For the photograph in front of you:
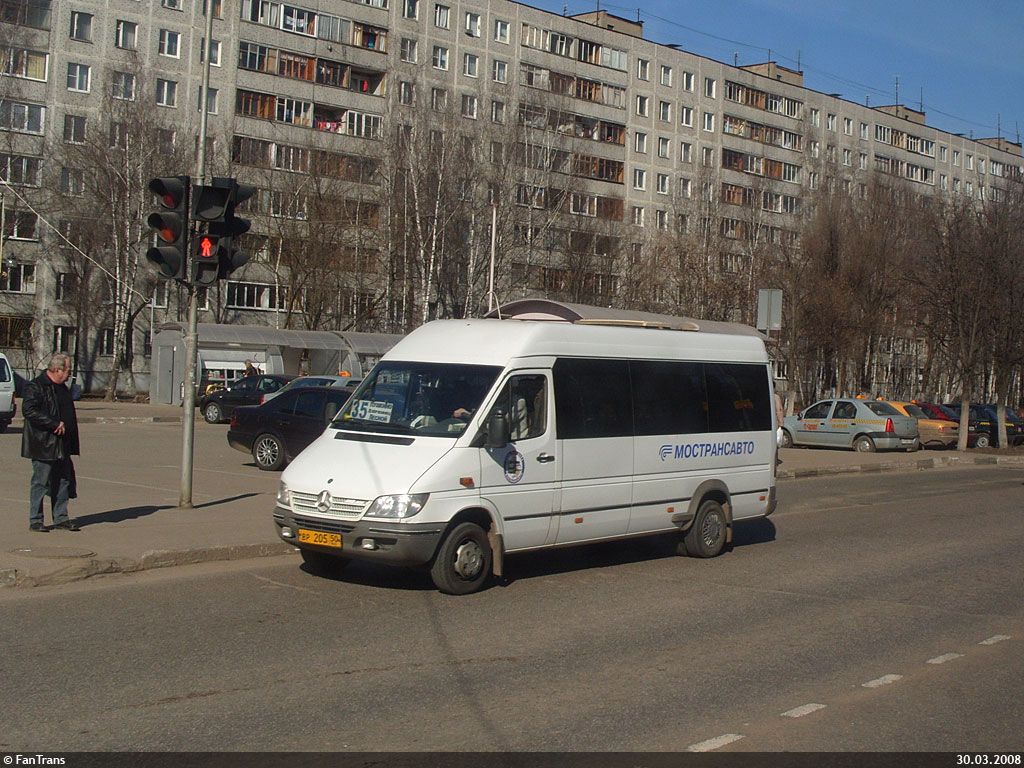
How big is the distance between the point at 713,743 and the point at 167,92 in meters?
56.2

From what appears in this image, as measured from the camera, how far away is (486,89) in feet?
204

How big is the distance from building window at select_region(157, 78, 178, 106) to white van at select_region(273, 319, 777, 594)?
49617 mm

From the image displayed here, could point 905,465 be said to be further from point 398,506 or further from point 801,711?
point 801,711

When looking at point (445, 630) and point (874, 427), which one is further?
point (874, 427)

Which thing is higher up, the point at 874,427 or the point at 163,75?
the point at 163,75

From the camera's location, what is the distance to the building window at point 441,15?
209 ft

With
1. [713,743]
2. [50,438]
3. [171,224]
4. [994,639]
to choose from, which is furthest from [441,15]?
Answer: [713,743]

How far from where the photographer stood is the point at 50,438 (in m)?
10.9

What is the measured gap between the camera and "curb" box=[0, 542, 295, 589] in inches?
357

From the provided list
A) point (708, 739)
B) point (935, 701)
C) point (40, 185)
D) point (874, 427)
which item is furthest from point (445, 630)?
point (40, 185)

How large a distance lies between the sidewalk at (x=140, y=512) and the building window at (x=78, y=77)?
Answer: 112 feet

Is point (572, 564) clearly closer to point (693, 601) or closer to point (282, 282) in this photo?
point (693, 601)

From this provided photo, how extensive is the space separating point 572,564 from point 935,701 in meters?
5.31

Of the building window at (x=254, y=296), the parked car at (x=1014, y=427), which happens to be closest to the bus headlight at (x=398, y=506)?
the parked car at (x=1014, y=427)
